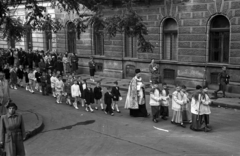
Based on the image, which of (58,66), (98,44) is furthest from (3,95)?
(98,44)

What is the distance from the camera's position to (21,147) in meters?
8.11

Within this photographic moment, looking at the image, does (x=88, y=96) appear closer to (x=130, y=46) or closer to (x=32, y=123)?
(x=32, y=123)

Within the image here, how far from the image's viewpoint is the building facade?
58.1ft

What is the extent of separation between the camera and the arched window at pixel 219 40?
18.0m

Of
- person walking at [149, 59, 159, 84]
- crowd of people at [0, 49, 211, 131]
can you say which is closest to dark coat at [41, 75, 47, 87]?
crowd of people at [0, 49, 211, 131]

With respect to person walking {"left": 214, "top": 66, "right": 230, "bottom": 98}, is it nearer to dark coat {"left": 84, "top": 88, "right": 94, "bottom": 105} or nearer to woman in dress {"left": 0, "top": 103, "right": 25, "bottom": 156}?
dark coat {"left": 84, "top": 88, "right": 94, "bottom": 105}

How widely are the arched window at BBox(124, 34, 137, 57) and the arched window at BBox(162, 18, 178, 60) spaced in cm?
243

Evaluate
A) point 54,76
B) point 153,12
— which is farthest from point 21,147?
point 153,12

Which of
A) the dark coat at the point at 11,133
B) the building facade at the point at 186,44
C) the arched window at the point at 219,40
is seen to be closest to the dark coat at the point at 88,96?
the building facade at the point at 186,44

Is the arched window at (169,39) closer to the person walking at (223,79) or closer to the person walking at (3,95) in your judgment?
the person walking at (223,79)

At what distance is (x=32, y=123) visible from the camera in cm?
1271

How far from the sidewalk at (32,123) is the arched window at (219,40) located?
10217 mm

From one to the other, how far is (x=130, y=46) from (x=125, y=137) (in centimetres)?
1263

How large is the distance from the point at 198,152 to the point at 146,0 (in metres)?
13.2
